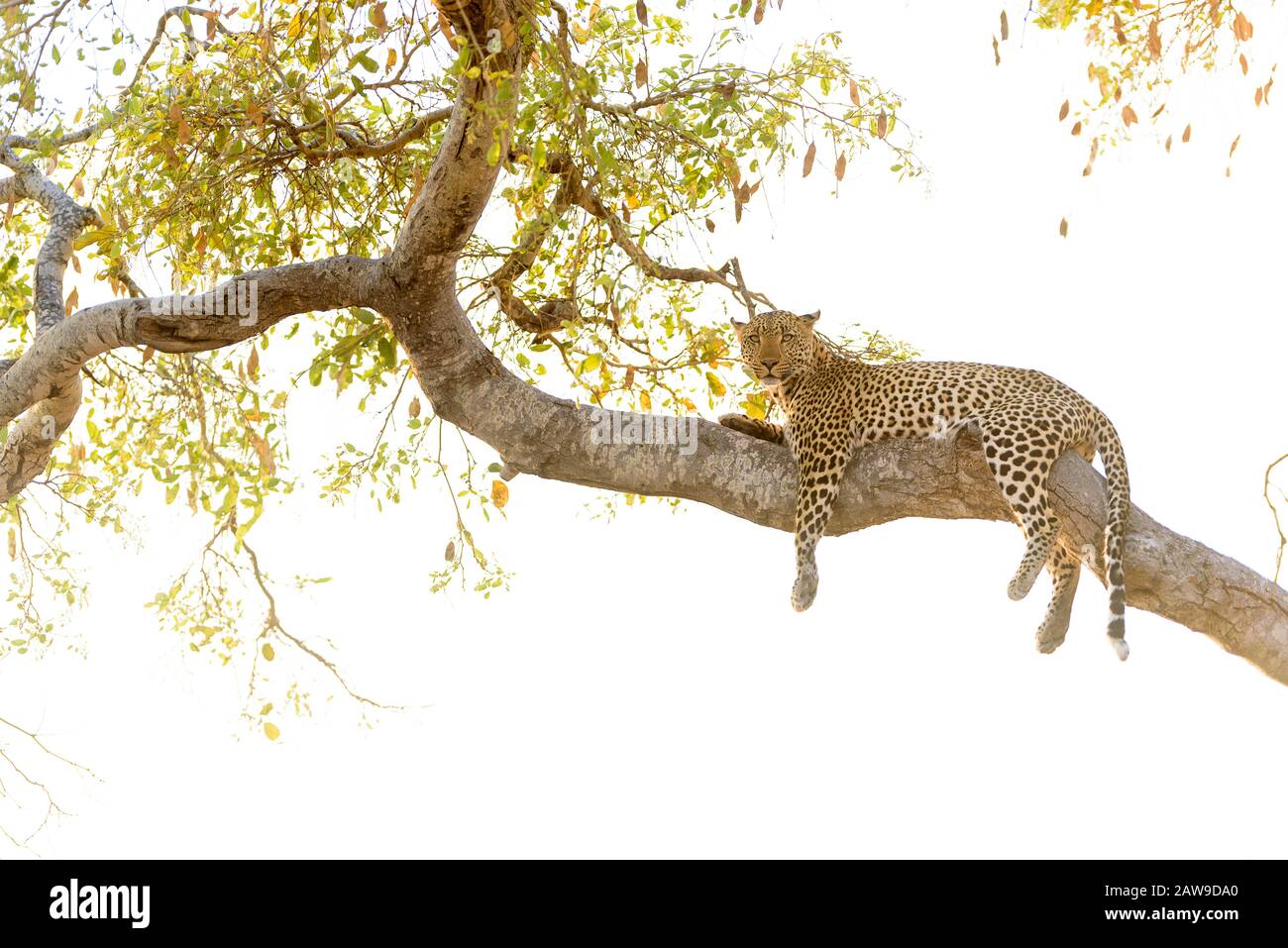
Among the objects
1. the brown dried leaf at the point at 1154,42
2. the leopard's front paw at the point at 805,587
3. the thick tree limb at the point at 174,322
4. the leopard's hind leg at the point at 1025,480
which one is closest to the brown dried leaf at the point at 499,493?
the thick tree limb at the point at 174,322

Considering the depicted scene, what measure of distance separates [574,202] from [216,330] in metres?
1.93

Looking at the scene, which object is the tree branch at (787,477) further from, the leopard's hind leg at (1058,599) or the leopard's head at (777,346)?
the leopard's head at (777,346)

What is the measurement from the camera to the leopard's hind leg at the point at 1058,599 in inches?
211

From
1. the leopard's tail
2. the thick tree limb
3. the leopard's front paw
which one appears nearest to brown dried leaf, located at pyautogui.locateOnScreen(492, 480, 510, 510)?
the thick tree limb

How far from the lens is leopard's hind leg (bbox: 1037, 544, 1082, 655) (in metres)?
5.35

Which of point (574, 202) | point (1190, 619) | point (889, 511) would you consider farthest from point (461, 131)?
point (1190, 619)

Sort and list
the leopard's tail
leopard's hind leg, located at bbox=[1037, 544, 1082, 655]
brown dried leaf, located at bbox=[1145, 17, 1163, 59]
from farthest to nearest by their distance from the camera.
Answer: leopard's hind leg, located at bbox=[1037, 544, 1082, 655] → the leopard's tail → brown dried leaf, located at bbox=[1145, 17, 1163, 59]

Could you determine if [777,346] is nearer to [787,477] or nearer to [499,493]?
[787,477]

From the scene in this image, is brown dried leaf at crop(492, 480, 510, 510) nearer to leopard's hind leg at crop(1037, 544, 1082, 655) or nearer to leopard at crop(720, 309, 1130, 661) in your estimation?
leopard at crop(720, 309, 1130, 661)

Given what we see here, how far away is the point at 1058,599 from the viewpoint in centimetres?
538

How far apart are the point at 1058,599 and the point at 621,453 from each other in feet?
6.44

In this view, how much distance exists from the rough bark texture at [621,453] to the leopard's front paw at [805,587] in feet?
0.84

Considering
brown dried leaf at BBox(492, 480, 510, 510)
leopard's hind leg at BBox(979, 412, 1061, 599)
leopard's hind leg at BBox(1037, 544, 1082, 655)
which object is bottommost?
leopard's hind leg at BBox(1037, 544, 1082, 655)

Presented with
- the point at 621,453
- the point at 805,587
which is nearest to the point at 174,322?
the point at 621,453
